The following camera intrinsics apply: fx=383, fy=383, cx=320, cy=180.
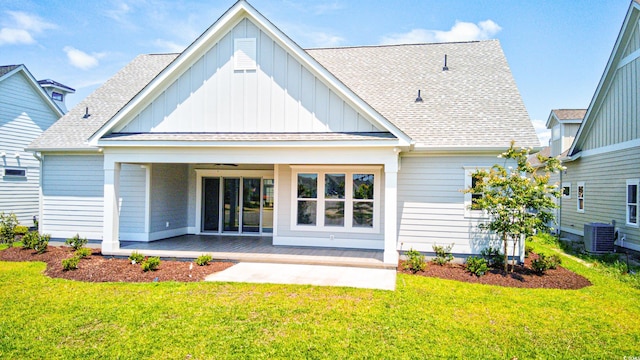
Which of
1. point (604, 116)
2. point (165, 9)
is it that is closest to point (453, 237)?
point (604, 116)

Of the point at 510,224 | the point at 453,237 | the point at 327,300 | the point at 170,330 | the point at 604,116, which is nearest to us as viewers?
the point at 170,330

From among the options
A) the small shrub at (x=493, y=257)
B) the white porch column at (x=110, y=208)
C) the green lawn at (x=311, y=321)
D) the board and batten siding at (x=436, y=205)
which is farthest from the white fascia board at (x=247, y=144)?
the small shrub at (x=493, y=257)

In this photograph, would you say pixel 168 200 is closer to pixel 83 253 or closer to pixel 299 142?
pixel 83 253

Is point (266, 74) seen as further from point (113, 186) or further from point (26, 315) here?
point (26, 315)

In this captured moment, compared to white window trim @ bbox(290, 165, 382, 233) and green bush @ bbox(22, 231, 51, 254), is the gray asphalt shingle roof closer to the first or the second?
white window trim @ bbox(290, 165, 382, 233)

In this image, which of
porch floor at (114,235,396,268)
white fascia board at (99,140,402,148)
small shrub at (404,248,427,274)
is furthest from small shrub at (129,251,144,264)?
small shrub at (404,248,427,274)

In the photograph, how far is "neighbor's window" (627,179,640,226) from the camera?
1187cm

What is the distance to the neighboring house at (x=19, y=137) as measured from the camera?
15.8 meters

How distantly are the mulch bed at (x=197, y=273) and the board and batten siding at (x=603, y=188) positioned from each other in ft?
16.7

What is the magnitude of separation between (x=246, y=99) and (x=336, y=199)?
153 inches

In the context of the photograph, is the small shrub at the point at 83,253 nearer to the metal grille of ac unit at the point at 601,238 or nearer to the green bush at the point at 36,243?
the green bush at the point at 36,243

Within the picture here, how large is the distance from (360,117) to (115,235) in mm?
7292

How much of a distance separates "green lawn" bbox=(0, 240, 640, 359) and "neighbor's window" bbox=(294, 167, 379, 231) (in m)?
3.61

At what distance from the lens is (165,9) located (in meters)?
12.7
